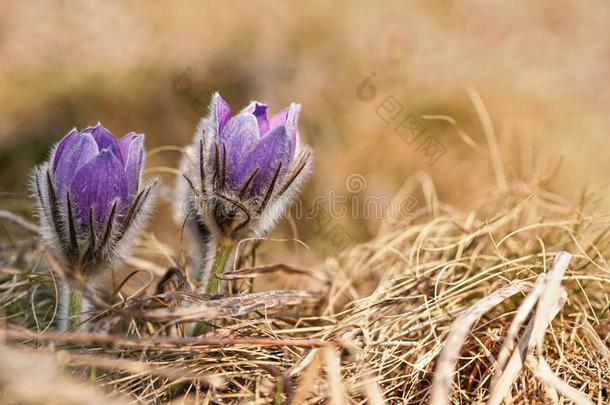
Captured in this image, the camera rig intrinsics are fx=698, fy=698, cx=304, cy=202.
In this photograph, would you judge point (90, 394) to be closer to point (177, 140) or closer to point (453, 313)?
point (453, 313)

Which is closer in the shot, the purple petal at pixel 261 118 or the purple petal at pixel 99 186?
the purple petal at pixel 99 186

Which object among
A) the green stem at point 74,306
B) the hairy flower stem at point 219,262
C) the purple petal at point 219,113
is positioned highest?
the purple petal at point 219,113

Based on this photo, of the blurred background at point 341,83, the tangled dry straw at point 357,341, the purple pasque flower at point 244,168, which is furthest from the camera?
the blurred background at point 341,83

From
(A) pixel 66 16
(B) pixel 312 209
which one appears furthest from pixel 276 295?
(A) pixel 66 16

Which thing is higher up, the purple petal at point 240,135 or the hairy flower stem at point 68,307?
the purple petal at point 240,135

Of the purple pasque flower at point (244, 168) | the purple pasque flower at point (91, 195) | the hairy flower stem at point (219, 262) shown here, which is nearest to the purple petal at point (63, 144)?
the purple pasque flower at point (91, 195)

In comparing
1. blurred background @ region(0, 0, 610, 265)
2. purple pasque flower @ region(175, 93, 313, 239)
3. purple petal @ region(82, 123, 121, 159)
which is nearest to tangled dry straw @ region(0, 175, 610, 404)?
purple pasque flower @ region(175, 93, 313, 239)

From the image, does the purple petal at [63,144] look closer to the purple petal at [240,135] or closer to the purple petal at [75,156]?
the purple petal at [75,156]

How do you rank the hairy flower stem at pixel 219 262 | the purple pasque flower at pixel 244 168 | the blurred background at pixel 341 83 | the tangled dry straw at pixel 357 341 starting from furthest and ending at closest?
1. the blurred background at pixel 341 83
2. the hairy flower stem at pixel 219 262
3. the purple pasque flower at pixel 244 168
4. the tangled dry straw at pixel 357 341
